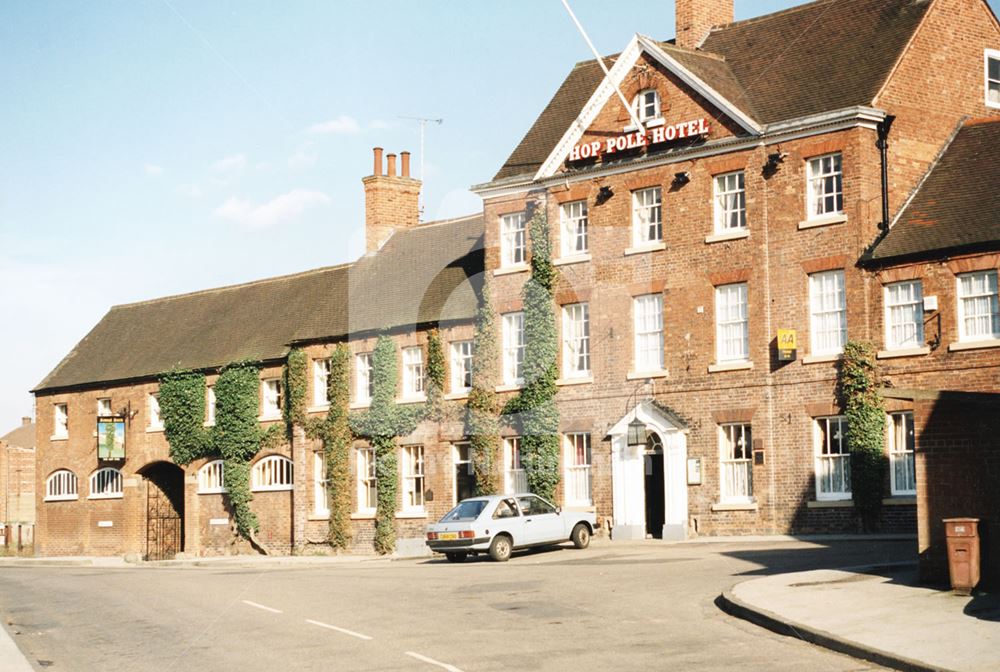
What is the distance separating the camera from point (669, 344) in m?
38.7

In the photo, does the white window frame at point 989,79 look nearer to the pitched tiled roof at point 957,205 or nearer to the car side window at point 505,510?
the pitched tiled roof at point 957,205

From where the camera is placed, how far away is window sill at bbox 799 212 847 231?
115 ft

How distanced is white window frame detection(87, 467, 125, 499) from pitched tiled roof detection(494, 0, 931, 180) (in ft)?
80.4

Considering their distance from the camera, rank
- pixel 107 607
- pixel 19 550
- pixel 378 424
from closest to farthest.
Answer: pixel 107 607
pixel 378 424
pixel 19 550

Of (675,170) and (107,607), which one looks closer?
(107,607)

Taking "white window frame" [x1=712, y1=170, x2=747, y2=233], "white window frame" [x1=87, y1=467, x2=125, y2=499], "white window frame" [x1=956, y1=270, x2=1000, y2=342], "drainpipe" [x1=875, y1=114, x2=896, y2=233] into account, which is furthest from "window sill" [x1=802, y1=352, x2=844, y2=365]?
"white window frame" [x1=87, y1=467, x2=125, y2=499]

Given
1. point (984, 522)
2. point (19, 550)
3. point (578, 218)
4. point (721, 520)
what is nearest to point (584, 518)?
point (721, 520)

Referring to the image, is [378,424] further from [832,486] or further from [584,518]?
[832,486]

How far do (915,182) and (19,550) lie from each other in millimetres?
45480

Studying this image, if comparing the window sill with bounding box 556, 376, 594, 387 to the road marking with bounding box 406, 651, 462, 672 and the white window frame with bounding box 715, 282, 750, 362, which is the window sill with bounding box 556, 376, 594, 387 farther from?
the road marking with bounding box 406, 651, 462, 672

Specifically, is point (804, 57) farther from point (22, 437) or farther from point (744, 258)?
point (22, 437)

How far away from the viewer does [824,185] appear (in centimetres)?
3581

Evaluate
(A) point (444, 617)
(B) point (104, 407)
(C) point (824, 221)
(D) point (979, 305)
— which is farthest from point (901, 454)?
(B) point (104, 407)

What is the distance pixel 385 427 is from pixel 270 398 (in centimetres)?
716
